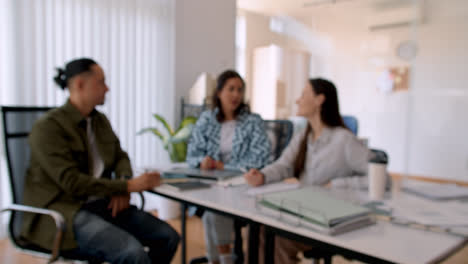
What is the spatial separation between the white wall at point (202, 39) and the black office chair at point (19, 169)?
7.58 ft

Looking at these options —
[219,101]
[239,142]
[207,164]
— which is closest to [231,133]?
[239,142]

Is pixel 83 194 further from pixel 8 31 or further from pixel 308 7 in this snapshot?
pixel 308 7

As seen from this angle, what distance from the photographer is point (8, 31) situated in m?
2.73

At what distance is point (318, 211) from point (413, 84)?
5.37m

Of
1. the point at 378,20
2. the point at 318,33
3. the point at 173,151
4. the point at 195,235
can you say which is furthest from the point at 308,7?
the point at 195,235

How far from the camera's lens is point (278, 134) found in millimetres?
2385

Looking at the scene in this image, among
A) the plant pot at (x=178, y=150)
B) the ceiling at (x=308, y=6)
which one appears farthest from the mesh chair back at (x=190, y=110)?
the ceiling at (x=308, y=6)

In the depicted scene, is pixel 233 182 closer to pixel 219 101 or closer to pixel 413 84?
pixel 219 101

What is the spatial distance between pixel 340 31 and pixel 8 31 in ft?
17.3

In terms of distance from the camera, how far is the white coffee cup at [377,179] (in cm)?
139

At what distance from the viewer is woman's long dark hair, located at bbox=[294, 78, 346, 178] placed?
187cm

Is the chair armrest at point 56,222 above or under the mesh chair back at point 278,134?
under

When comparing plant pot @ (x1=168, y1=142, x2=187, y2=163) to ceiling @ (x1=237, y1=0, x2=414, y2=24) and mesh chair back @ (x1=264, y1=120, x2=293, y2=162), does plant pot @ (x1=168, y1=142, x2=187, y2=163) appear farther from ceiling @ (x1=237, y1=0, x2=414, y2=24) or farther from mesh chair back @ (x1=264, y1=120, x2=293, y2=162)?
ceiling @ (x1=237, y1=0, x2=414, y2=24)

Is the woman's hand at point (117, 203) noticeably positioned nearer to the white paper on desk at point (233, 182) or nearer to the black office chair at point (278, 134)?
the white paper on desk at point (233, 182)
